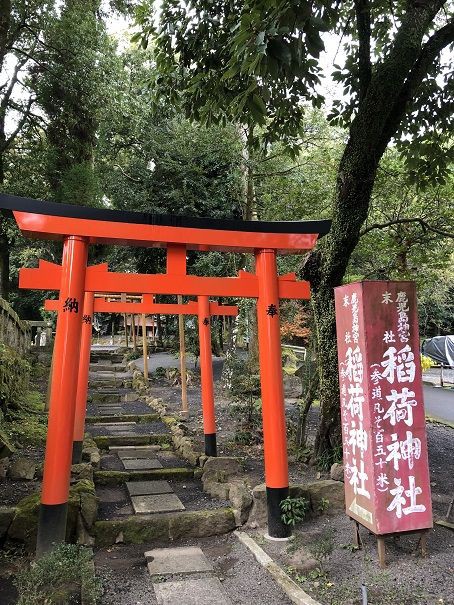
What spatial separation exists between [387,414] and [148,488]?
3.68 metres

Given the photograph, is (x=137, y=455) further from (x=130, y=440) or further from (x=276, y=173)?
(x=276, y=173)

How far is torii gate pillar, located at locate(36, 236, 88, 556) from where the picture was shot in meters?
4.22

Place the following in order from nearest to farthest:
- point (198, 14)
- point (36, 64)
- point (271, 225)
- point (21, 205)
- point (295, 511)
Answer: point (21, 205)
point (295, 511)
point (271, 225)
point (198, 14)
point (36, 64)

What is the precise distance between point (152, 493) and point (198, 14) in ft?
20.4

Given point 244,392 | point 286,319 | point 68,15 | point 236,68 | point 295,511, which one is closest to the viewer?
point 236,68

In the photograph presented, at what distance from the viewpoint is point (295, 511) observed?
15.7 feet

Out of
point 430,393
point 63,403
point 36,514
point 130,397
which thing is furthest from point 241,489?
point 430,393

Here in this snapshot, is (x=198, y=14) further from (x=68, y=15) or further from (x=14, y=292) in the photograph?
(x=14, y=292)

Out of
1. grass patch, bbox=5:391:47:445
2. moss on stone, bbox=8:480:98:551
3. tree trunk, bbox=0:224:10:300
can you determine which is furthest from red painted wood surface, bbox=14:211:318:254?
tree trunk, bbox=0:224:10:300

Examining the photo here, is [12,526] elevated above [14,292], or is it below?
below

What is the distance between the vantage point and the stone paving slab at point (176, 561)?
419 cm

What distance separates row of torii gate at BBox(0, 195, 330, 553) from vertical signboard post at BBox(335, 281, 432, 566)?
3.21 feet

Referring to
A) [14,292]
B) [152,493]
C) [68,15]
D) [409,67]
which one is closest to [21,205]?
[152,493]

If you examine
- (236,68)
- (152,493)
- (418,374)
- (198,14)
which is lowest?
(152,493)
